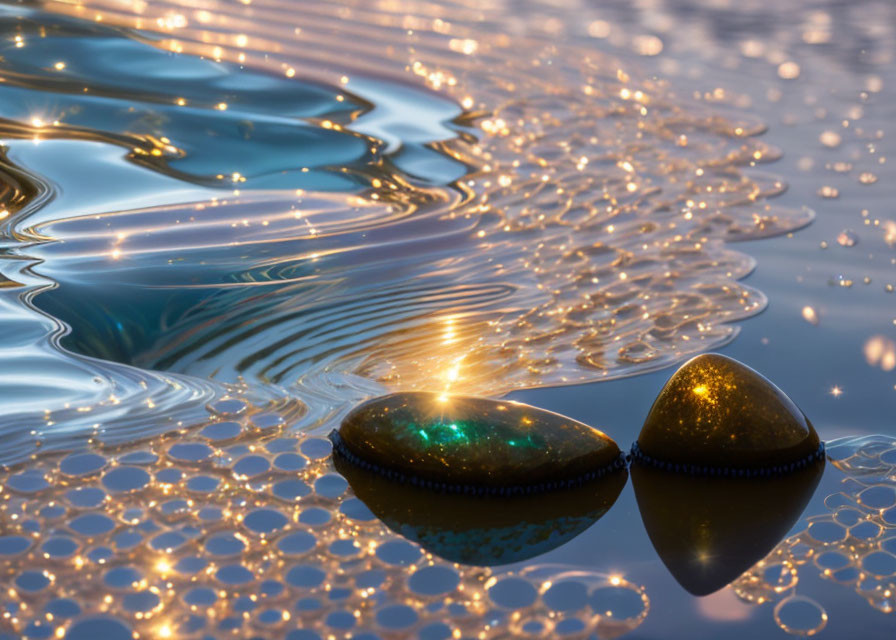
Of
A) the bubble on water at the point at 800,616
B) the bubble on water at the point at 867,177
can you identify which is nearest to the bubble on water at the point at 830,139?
the bubble on water at the point at 867,177

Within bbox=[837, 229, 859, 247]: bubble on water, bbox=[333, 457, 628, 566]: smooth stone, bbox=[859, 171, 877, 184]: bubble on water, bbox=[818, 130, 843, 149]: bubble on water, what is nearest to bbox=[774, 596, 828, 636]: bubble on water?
bbox=[333, 457, 628, 566]: smooth stone

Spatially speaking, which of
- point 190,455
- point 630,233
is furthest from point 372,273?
point 190,455

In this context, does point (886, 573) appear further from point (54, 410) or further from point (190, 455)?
point (54, 410)

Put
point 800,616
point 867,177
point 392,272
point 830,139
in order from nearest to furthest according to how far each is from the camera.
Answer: point 800,616
point 392,272
point 867,177
point 830,139

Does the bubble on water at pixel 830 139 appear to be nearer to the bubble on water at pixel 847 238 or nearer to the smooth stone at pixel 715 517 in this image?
the bubble on water at pixel 847 238

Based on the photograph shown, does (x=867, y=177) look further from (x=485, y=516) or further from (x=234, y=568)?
(x=234, y=568)

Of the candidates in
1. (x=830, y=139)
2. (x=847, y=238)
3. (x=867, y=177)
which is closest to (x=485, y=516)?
(x=847, y=238)
